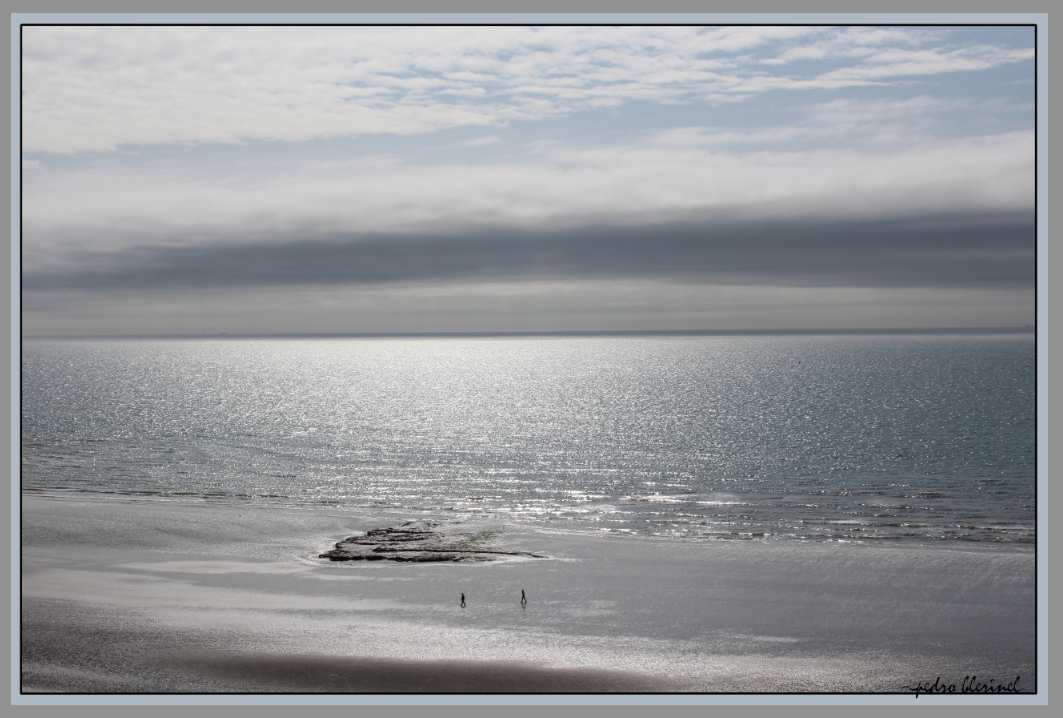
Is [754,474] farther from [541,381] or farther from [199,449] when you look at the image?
[541,381]

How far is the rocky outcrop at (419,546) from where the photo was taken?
32656 mm

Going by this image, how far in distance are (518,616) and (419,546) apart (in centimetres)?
955

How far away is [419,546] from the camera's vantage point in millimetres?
34250

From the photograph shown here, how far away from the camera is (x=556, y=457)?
58812 millimetres

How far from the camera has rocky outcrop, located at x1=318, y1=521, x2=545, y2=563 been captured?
32656mm
